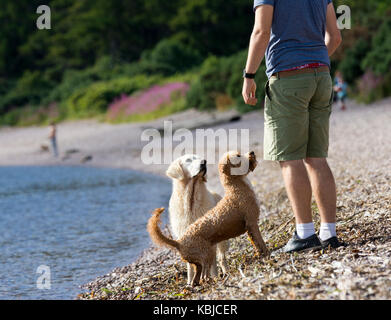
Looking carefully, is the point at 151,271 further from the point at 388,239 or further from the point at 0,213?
the point at 0,213

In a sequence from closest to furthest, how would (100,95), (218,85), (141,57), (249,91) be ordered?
(249,91), (218,85), (100,95), (141,57)

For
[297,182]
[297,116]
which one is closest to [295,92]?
[297,116]

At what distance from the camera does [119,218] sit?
10.5m

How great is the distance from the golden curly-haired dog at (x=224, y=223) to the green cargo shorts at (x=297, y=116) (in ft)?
1.00

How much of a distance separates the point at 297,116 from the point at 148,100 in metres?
25.0

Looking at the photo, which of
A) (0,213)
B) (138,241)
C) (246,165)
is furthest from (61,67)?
(246,165)

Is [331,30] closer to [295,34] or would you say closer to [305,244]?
[295,34]

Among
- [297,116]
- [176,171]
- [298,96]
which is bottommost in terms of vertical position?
[176,171]

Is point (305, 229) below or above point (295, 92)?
below

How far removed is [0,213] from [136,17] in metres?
38.4

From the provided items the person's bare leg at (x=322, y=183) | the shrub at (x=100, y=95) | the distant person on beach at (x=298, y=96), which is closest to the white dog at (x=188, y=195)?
the distant person on beach at (x=298, y=96)

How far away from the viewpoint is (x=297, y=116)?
435 cm
